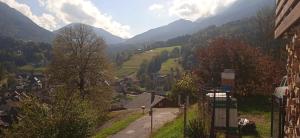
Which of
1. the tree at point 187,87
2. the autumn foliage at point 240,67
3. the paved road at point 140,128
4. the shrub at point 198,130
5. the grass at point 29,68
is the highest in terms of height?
the grass at point 29,68

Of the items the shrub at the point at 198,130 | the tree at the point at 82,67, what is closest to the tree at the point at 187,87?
the tree at the point at 82,67

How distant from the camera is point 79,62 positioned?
45.7 meters

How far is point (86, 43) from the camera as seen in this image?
4750 cm

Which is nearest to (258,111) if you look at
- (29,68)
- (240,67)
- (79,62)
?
(240,67)

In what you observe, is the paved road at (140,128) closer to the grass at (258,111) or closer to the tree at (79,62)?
the grass at (258,111)

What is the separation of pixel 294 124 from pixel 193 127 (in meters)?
11.6

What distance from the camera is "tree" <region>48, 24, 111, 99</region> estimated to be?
148 feet

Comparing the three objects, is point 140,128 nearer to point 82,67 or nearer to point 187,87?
point 187,87

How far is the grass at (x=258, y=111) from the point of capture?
18.4 meters

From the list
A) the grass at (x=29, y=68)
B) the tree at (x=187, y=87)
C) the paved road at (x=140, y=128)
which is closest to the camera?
the paved road at (x=140, y=128)

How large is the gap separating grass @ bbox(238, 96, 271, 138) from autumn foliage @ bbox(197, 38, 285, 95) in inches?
27.1

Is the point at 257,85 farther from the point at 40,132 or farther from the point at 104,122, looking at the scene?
the point at 104,122

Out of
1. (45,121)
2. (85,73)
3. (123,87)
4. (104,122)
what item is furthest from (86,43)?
(123,87)

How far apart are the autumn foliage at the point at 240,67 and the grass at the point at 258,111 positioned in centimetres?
69
